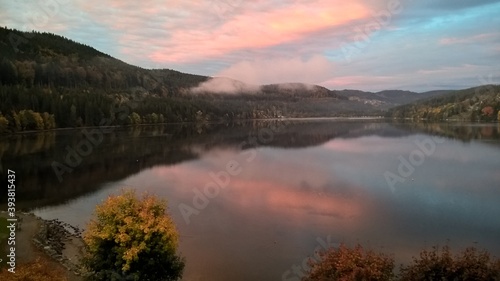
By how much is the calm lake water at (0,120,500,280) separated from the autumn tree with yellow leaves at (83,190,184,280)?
460 cm

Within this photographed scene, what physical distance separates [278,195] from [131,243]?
3134cm

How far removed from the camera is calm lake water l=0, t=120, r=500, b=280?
3319 cm

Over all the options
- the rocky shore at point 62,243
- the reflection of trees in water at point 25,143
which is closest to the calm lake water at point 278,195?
the reflection of trees in water at point 25,143

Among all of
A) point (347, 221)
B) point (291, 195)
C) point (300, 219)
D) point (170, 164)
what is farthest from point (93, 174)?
point (347, 221)

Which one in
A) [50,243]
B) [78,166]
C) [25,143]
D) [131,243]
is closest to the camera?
[131,243]

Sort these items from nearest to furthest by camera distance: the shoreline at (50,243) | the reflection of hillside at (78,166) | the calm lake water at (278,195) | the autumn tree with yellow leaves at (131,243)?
the autumn tree with yellow leaves at (131,243)
the shoreline at (50,243)
the calm lake water at (278,195)
the reflection of hillside at (78,166)

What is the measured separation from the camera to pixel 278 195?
52281mm

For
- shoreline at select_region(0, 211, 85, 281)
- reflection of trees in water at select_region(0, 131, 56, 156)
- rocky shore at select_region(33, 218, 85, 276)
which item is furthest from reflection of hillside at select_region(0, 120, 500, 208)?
rocky shore at select_region(33, 218, 85, 276)

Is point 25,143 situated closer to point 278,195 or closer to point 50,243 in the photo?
point 278,195

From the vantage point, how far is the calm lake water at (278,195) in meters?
33.2

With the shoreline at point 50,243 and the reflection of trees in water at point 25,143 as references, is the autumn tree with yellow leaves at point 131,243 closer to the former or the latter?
the shoreline at point 50,243

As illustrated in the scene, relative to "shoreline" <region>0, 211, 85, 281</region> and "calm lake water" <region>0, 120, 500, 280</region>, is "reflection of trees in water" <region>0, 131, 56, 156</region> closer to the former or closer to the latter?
"calm lake water" <region>0, 120, 500, 280</region>

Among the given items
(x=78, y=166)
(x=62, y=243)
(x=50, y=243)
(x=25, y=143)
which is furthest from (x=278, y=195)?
(x=25, y=143)

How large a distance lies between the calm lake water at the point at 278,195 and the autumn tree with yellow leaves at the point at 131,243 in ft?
15.1
